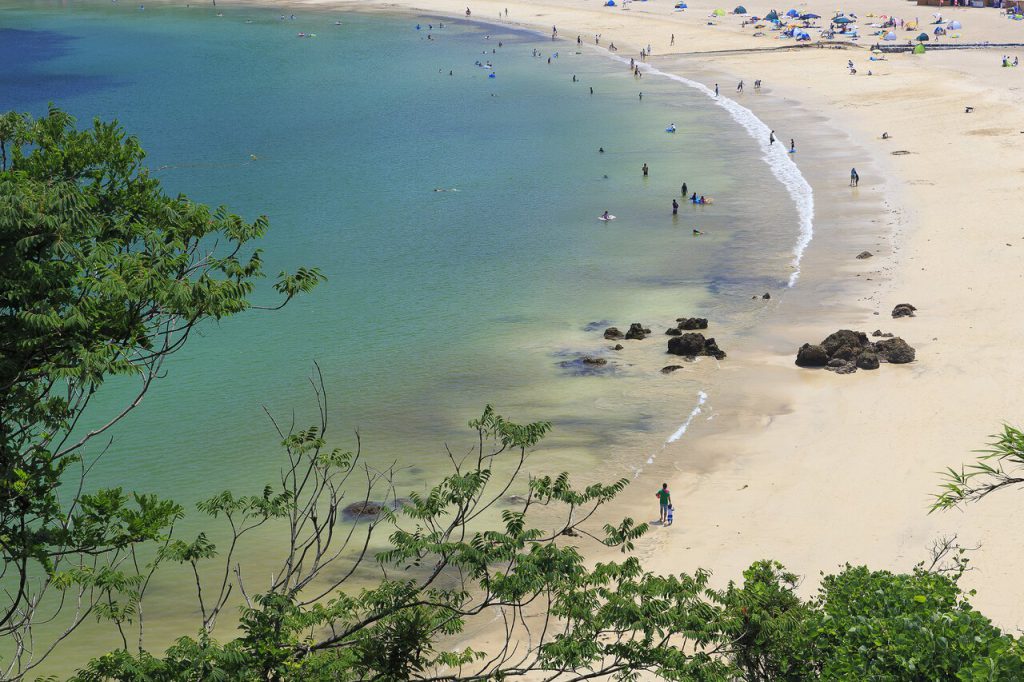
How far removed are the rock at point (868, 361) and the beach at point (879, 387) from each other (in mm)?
468

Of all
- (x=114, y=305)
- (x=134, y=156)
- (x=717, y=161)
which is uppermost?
(x=134, y=156)

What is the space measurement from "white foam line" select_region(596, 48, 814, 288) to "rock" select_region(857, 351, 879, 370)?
441 inches

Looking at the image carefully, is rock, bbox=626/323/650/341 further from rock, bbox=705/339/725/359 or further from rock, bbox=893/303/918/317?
rock, bbox=893/303/918/317

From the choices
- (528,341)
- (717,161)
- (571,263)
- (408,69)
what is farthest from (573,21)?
(528,341)

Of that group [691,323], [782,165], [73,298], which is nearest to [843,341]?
[691,323]

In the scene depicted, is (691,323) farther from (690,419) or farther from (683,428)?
(683,428)

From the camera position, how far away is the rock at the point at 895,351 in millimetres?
38719

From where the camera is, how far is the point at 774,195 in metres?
66.0

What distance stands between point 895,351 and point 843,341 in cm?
183

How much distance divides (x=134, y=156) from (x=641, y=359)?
27.7 m

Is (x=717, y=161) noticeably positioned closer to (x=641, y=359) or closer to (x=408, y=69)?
(x=641, y=359)

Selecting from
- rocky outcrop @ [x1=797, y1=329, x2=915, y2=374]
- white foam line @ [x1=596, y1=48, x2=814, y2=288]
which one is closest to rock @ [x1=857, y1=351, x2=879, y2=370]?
rocky outcrop @ [x1=797, y1=329, x2=915, y2=374]

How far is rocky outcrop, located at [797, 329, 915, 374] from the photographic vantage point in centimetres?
3866

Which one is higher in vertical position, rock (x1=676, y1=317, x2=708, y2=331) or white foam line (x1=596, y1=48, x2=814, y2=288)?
white foam line (x1=596, y1=48, x2=814, y2=288)
